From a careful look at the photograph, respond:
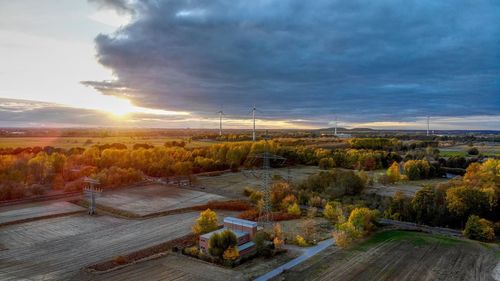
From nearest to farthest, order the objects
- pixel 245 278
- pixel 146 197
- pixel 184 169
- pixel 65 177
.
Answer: pixel 245 278, pixel 146 197, pixel 65 177, pixel 184 169

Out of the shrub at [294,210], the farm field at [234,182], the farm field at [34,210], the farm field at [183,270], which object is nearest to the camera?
the farm field at [183,270]

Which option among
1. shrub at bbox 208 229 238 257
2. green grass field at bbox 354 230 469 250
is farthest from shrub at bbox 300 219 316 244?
shrub at bbox 208 229 238 257

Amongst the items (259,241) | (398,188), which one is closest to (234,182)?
(398,188)

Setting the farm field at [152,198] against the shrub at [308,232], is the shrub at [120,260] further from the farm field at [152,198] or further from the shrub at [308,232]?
the shrub at [308,232]

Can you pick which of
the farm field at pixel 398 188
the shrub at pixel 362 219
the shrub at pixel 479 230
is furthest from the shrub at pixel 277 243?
the farm field at pixel 398 188

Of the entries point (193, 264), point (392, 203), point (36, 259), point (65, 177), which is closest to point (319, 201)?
point (392, 203)

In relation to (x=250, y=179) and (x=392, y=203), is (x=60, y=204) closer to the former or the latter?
(x=250, y=179)

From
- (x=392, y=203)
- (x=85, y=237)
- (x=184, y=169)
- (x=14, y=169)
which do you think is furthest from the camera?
(x=184, y=169)
